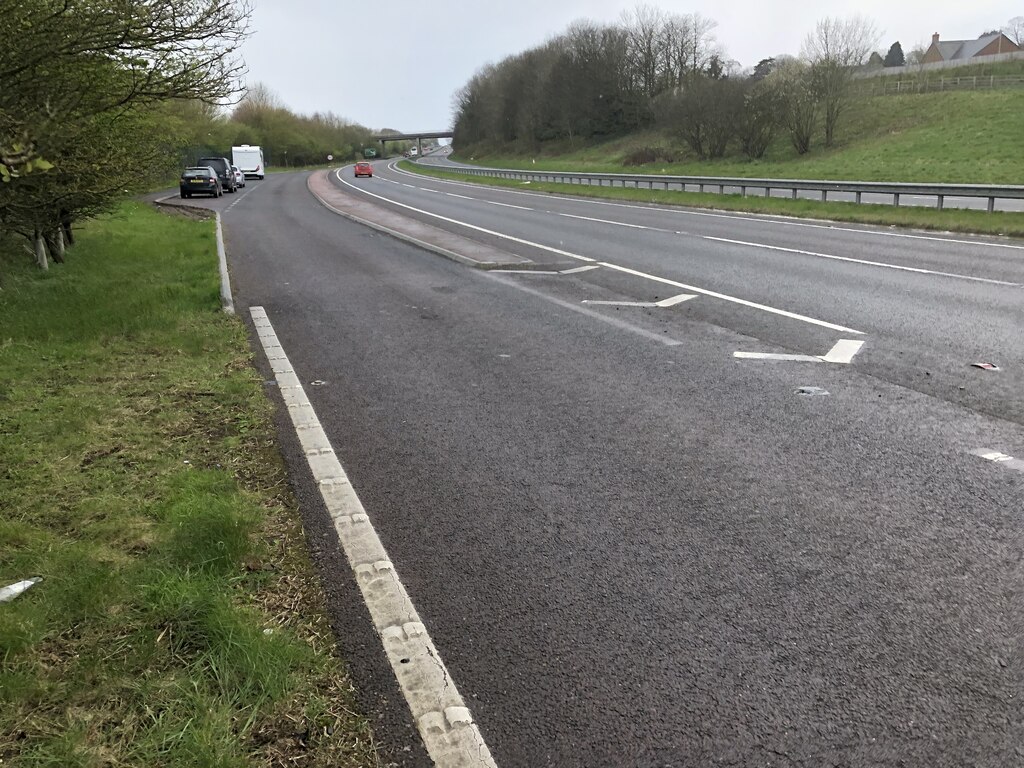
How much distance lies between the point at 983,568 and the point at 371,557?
109 inches

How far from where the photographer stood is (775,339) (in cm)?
774

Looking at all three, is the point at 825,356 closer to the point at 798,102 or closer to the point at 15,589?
the point at 15,589

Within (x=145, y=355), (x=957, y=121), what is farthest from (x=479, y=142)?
(x=145, y=355)

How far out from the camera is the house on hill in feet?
357

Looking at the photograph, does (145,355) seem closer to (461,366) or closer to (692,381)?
(461,366)

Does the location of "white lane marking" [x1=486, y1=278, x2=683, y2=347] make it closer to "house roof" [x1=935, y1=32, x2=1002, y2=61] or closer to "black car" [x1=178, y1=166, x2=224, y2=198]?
"black car" [x1=178, y1=166, x2=224, y2=198]

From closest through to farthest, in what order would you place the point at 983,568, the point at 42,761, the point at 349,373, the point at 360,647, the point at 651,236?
1. the point at 42,761
2. the point at 360,647
3. the point at 983,568
4. the point at 349,373
5. the point at 651,236

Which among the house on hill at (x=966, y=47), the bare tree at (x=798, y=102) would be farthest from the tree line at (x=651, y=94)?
the house on hill at (x=966, y=47)

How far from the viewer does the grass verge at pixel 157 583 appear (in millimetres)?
2500

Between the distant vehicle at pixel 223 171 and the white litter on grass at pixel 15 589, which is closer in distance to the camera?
the white litter on grass at pixel 15 589

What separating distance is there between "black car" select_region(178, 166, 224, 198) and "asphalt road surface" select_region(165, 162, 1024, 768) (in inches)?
1335

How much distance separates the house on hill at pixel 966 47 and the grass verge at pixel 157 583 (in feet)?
416

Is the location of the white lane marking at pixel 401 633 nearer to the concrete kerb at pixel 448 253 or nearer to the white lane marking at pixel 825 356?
the white lane marking at pixel 825 356

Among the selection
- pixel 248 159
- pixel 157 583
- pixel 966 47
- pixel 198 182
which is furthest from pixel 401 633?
pixel 966 47
